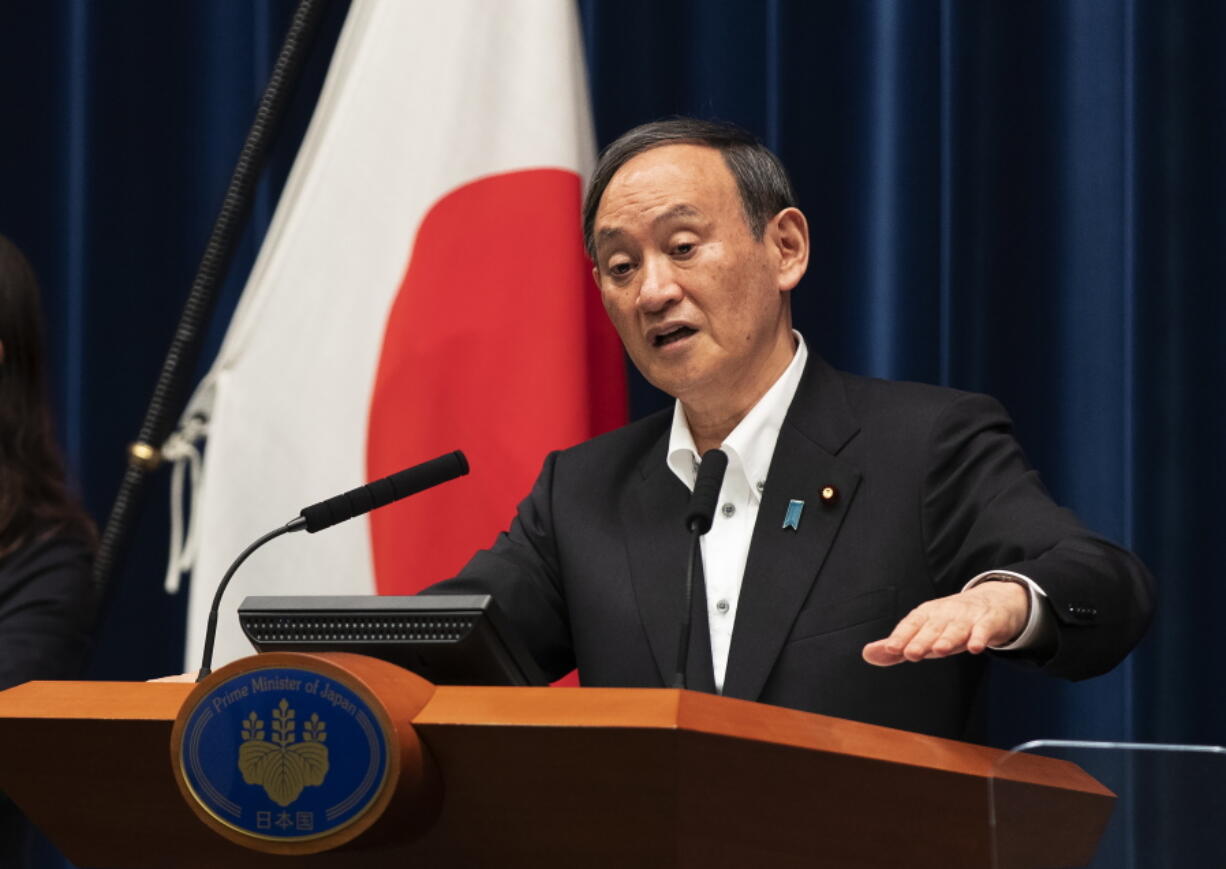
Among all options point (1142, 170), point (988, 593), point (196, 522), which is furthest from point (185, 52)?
point (988, 593)

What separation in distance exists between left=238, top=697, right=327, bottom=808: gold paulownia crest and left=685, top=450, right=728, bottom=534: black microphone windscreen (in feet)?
1.38

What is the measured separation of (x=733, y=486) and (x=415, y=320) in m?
0.74

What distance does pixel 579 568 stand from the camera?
186cm

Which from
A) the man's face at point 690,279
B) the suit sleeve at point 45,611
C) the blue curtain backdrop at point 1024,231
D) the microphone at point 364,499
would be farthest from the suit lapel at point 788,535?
the suit sleeve at point 45,611

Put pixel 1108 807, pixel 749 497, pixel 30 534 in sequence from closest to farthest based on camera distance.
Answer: pixel 1108 807 < pixel 749 497 < pixel 30 534

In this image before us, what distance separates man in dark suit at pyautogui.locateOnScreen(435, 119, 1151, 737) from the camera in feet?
5.47

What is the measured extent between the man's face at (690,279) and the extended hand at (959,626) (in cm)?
68

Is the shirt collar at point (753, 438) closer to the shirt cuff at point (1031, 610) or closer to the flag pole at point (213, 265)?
the shirt cuff at point (1031, 610)

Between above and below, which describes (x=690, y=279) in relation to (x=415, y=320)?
above

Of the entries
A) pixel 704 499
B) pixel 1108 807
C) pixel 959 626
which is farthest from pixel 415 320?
pixel 1108 807

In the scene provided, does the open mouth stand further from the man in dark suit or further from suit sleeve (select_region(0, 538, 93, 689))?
suit sleeve (select_region(0, 538, 93, 689))

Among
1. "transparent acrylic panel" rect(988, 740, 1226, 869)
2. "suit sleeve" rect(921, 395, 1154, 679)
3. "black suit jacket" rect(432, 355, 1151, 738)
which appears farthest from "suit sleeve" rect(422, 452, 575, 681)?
"transparent acrylic panel" rect(988, 740, 1226, 869)

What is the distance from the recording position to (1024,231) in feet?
7.94

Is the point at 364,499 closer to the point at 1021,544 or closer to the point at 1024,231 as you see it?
the point at 1021,544
